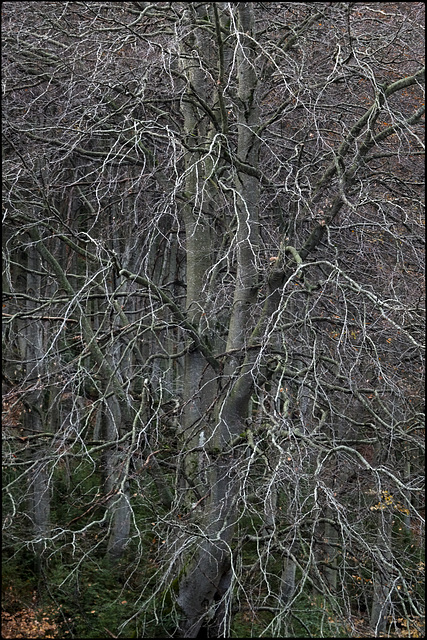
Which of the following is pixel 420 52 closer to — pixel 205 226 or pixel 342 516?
pixel 205 226

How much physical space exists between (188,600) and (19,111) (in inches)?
213

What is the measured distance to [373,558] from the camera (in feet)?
15.1

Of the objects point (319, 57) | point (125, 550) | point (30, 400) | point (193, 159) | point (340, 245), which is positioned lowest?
point (125, 550)

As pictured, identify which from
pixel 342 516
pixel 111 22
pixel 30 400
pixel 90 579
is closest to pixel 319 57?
pixel 111 22

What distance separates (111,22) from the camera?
6590 mm

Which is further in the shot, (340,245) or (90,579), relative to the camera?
(90,579)

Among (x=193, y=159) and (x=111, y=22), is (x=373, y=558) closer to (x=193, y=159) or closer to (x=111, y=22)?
(x=193, y=159)

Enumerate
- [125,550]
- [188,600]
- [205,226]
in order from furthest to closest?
[125,550]
[205,226]
[188,600]

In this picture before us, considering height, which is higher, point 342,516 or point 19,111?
point 19,111

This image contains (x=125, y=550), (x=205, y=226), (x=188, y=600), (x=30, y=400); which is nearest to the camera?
(x=188, y=600)

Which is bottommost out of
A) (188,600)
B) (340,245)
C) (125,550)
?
(125,550)

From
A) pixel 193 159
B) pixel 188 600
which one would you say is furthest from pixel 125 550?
pixel 193 159

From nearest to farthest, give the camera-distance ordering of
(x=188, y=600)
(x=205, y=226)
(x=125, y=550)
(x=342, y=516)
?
(x=342, y=516) → (x=188, y=600) → (x=205, y=226) → (x=125, y=550)

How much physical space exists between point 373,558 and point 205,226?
378cm
